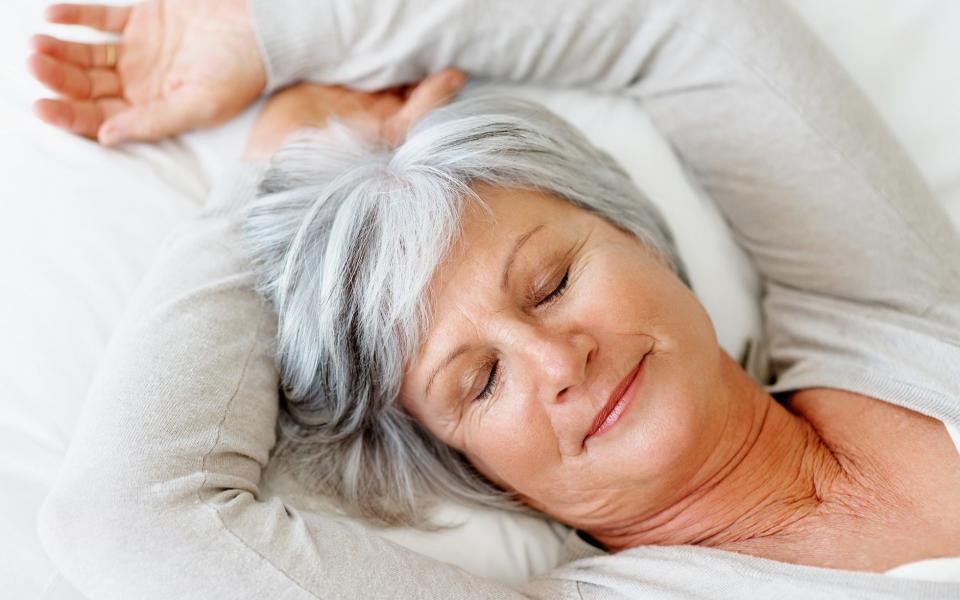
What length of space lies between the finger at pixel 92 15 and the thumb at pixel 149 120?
0.19 metres

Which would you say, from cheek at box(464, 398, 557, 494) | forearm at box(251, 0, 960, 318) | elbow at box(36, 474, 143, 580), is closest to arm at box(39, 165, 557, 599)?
elbow at box(36, 474, 143, 580)

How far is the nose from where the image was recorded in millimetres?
1128

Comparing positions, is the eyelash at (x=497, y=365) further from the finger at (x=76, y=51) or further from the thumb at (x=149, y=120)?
the finger at (x=76, y=51)

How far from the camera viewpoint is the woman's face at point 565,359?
3.84ft

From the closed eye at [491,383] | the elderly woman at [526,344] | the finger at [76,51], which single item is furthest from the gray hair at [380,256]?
the finger at [76,51]

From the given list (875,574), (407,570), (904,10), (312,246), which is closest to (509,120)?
(312,246)

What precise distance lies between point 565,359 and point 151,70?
1016 mm

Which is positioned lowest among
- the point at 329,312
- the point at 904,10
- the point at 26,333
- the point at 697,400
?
the point at 26,333

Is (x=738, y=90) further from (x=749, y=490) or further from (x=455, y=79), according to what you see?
(x=749, y=490)

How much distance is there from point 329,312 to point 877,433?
0.86 metres

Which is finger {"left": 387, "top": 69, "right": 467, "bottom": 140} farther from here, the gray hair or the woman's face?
the woman's face

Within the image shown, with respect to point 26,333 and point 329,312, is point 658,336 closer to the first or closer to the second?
point 329,312

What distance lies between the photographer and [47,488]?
132 centimetres

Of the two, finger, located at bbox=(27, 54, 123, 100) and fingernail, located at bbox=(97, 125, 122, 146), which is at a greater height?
finger, located at bbox=(27, 54, 123, 100)
